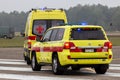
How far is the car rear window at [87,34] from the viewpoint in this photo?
16.4m

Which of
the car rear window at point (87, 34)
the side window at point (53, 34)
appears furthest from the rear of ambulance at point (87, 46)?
the side window at point (53, 34)

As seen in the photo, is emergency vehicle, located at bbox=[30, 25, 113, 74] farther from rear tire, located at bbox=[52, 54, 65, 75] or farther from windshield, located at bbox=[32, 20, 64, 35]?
windshield, located at bbox=[32, 20, 64, 35]

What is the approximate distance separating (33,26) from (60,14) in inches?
61.6

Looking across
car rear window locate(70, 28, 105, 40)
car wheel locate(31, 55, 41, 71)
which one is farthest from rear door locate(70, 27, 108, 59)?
car wheel locate(31, 55, 41, 71)

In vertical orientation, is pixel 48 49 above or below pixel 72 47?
below

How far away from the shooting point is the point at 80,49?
53.0 feet

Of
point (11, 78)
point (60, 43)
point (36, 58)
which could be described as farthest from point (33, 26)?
point (11, 78)

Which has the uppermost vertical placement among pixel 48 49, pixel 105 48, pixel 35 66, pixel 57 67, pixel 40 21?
pixel 40 21

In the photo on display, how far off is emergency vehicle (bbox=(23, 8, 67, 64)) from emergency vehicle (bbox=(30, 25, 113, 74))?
5579 mm

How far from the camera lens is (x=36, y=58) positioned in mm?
19016

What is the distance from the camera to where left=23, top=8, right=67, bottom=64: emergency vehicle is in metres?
22.6

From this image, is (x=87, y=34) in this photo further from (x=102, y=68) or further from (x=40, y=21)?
(x=40, y=21)

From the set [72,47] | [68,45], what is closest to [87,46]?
[72,47]

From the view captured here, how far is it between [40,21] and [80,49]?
23.3 ft
